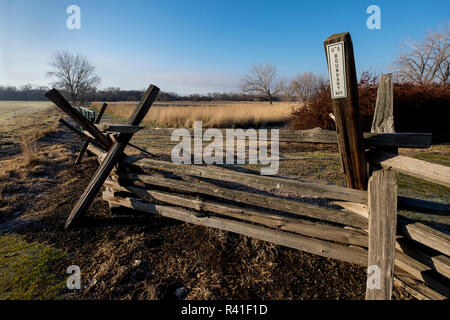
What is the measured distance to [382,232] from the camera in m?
1.72

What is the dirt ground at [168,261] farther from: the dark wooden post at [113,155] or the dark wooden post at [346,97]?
the dark wooden post at [346,97]

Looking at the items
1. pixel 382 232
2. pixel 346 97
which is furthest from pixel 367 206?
pixel 346 97

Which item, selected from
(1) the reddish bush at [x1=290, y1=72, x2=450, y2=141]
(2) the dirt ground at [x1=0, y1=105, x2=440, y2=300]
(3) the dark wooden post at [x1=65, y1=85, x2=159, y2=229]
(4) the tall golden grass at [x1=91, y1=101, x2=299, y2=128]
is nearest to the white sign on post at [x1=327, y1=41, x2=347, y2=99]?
(2) the dirt ground at [x1=0, y1=105, x2=440, y2=300]

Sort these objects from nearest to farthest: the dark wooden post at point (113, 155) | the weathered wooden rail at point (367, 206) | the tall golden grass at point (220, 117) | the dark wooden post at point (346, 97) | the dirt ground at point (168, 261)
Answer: the dark wooden post at point (346, 97), the weathered wooden rail at point (367, 206), the dirt ground at point (168, 261), the dark wooden post at point (113, 155), the tall golden grass at point (220, 117)

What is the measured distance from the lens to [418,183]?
470cm

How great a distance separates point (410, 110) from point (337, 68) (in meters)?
10.7

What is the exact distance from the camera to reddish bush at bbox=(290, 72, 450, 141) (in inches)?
344

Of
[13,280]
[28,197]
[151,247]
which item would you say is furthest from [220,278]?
[28,197]

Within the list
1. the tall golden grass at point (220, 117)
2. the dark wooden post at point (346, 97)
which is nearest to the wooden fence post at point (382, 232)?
the dark wooden post at point (346, 97)

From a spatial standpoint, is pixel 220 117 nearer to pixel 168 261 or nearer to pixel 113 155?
pixel 113 155

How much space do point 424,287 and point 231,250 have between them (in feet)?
5.66

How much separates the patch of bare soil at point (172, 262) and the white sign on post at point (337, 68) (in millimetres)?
1713

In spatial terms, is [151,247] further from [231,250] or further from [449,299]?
[449,299]

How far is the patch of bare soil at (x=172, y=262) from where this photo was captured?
197 cm
